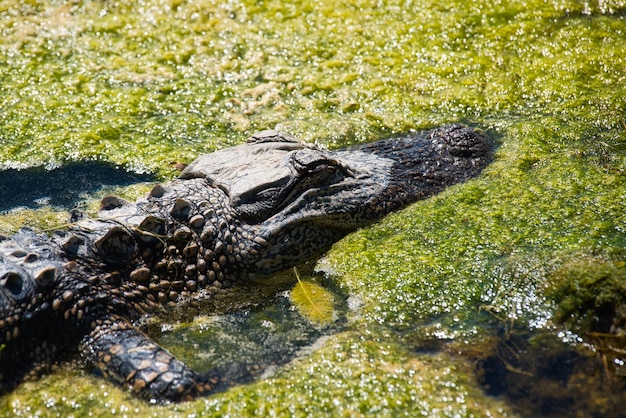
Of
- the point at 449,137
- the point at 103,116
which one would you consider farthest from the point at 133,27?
the point at 449,137

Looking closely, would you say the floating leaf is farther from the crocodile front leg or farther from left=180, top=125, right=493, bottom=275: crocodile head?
the crocodile front leg

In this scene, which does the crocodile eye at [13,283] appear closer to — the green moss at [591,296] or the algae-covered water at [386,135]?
the algae-covered water at [386,135]

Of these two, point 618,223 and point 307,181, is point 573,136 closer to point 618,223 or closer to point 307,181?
point 618,223

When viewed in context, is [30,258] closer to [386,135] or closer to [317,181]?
[317,181]

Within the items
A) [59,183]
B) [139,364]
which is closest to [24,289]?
[139,364]

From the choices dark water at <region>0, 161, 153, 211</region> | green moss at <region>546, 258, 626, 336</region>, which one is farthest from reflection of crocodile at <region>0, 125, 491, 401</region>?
green moss at <region>546, 258, 626, 336</region>

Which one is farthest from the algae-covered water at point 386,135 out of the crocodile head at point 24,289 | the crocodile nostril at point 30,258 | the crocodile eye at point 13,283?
the crocodile nostril at point 30,258
